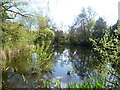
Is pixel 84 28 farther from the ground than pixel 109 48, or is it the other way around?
pixel 84 28

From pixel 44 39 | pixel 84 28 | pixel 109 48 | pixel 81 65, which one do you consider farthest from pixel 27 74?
pixel 84 28

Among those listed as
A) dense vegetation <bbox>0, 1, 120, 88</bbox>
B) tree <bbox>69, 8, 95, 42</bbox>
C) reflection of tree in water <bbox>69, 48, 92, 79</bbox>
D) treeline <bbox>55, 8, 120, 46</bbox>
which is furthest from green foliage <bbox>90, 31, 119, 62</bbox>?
tree <bbox>69, 8, 95, 42</bbox>

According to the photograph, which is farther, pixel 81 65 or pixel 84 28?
pixel 84 28

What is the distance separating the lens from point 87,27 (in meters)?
10.2

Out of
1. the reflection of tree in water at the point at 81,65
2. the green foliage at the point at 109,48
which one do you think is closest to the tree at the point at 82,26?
the reflection of tree in water at the point at 81,65

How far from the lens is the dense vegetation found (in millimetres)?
1588

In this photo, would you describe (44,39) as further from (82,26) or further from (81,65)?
(82,26)

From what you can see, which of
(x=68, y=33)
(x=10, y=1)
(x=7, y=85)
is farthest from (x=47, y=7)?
(x=68, y=33)

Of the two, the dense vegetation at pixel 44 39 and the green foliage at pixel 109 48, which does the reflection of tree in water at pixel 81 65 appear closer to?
the dense vegetation at pixel 44 39

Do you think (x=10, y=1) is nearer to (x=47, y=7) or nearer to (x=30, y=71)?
(x=47, y=7)

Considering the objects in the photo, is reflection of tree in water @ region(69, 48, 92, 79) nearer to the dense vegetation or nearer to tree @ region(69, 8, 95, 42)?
the dense vegetation

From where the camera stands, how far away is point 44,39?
6.70 metres

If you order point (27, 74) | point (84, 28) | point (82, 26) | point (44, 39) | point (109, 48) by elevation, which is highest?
point (82, 26)

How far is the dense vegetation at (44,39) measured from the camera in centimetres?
159
